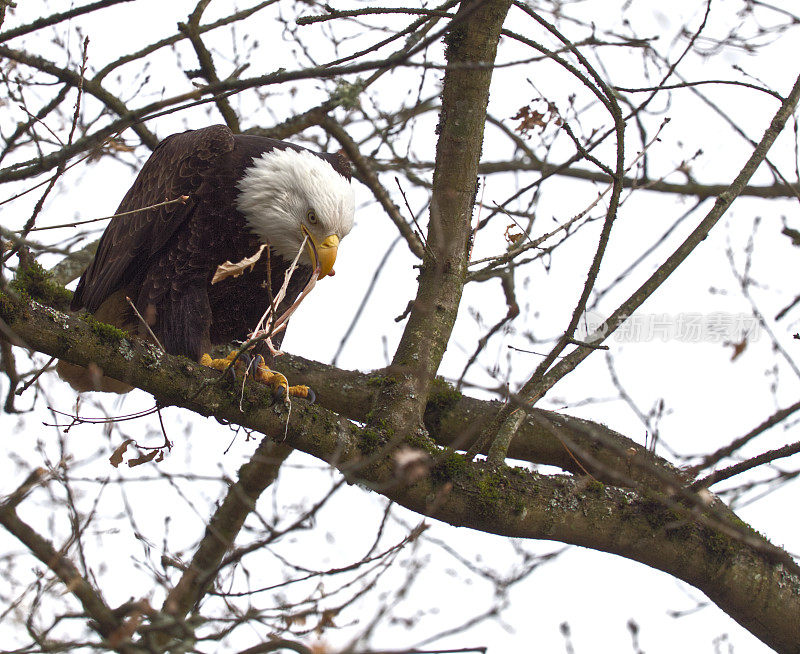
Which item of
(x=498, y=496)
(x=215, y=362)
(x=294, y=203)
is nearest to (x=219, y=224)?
(x=294, y=203)

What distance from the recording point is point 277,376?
358 centimetres

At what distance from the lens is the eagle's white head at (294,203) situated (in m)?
3.94

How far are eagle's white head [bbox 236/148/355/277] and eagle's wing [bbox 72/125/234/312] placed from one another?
0.71 ft

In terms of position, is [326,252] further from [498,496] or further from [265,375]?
[498,496]

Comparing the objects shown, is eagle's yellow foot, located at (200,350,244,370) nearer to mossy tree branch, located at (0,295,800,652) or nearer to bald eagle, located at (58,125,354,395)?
bald eagle, located at (58,125,354,395)

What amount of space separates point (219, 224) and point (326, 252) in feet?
1.75

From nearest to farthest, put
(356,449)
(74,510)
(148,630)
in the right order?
(148,630)
(74,510)
(356,449)

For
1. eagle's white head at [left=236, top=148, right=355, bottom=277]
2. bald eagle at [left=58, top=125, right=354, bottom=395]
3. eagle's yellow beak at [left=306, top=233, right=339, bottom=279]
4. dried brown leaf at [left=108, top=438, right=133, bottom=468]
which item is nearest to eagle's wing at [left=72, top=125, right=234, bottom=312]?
bald eagle at [left=58, top=125, right=354, bottom=395]

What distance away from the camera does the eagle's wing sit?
397cm

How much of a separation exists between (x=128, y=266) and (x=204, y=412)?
5.71 ft

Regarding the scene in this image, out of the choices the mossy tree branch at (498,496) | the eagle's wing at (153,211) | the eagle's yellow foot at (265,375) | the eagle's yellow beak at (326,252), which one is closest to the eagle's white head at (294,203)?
the eagle's yellow beak at (326,252)

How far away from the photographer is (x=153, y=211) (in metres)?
4.11

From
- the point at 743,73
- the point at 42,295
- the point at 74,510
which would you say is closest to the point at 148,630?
the point at 74,510

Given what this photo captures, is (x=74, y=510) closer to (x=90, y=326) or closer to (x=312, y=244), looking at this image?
(x=90, y=326)
